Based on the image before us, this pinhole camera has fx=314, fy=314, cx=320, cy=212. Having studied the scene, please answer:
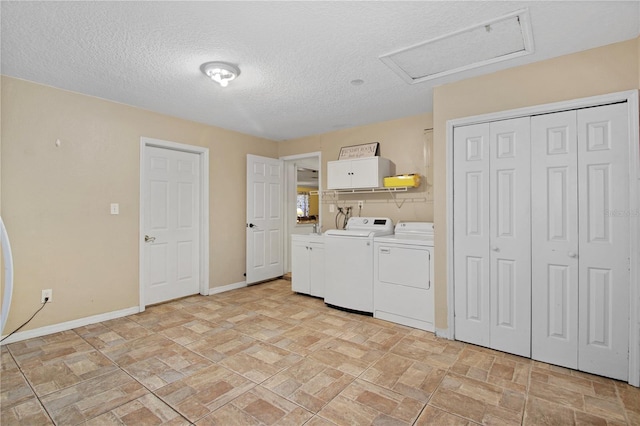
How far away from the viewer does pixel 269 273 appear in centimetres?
527

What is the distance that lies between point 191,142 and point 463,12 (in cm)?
352

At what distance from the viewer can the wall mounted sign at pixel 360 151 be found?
4375 millimetres

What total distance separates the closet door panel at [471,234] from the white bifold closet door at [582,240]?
1.19ft

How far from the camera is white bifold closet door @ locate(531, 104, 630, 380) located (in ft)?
7.41

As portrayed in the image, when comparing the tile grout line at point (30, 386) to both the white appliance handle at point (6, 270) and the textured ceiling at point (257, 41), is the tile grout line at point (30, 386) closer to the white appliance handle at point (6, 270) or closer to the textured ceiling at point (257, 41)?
the white appliance handle at point (6, 270)

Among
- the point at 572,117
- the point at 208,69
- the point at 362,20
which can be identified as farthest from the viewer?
the point at 208,69

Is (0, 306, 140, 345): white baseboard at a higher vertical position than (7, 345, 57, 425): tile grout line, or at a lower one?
higher

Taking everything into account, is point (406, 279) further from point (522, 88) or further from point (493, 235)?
point (522, 88)

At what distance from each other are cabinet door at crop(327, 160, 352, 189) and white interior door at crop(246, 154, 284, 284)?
129cm

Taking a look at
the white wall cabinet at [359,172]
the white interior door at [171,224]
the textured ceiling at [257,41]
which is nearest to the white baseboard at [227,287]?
the white interior door at [171,224]

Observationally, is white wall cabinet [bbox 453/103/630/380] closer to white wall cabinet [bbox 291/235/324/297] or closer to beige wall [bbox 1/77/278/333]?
white wall cabinet [bbox 291/235/324/297]


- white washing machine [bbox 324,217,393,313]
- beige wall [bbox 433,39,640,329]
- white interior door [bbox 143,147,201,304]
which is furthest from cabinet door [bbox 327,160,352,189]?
white interior door [bbox 143,147,201,304]

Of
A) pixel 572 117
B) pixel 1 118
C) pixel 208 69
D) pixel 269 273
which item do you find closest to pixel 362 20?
pixel 208 69

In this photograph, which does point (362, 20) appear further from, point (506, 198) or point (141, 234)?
point (141, 234)
